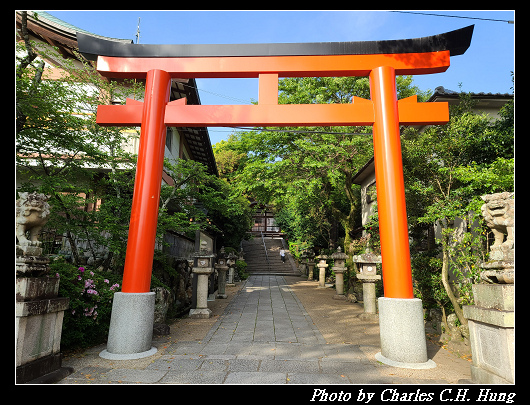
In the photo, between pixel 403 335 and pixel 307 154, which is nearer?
pixel 403 335

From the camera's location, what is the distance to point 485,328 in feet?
12.0

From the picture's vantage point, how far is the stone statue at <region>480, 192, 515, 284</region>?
3408 millimetres

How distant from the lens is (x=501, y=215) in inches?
139

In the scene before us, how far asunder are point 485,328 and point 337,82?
493 inches

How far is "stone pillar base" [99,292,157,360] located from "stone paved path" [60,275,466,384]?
29cm

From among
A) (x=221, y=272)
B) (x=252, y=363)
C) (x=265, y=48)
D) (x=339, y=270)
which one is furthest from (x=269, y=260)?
(x=252, y=363)

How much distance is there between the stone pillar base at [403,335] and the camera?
4422mm

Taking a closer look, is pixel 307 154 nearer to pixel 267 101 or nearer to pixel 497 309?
pixel 267 101

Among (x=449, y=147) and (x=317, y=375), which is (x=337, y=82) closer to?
(x=449, y=147)

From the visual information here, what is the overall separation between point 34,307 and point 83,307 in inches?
68.7

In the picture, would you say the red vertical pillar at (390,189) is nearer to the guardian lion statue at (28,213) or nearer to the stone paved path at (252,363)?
the stone paved path at (252,363)

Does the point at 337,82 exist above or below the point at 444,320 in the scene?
above

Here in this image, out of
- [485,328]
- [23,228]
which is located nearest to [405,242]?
[485,328]

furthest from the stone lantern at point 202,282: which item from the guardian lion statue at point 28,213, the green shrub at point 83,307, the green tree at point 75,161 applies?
the guardian lion statue at point 28,213
